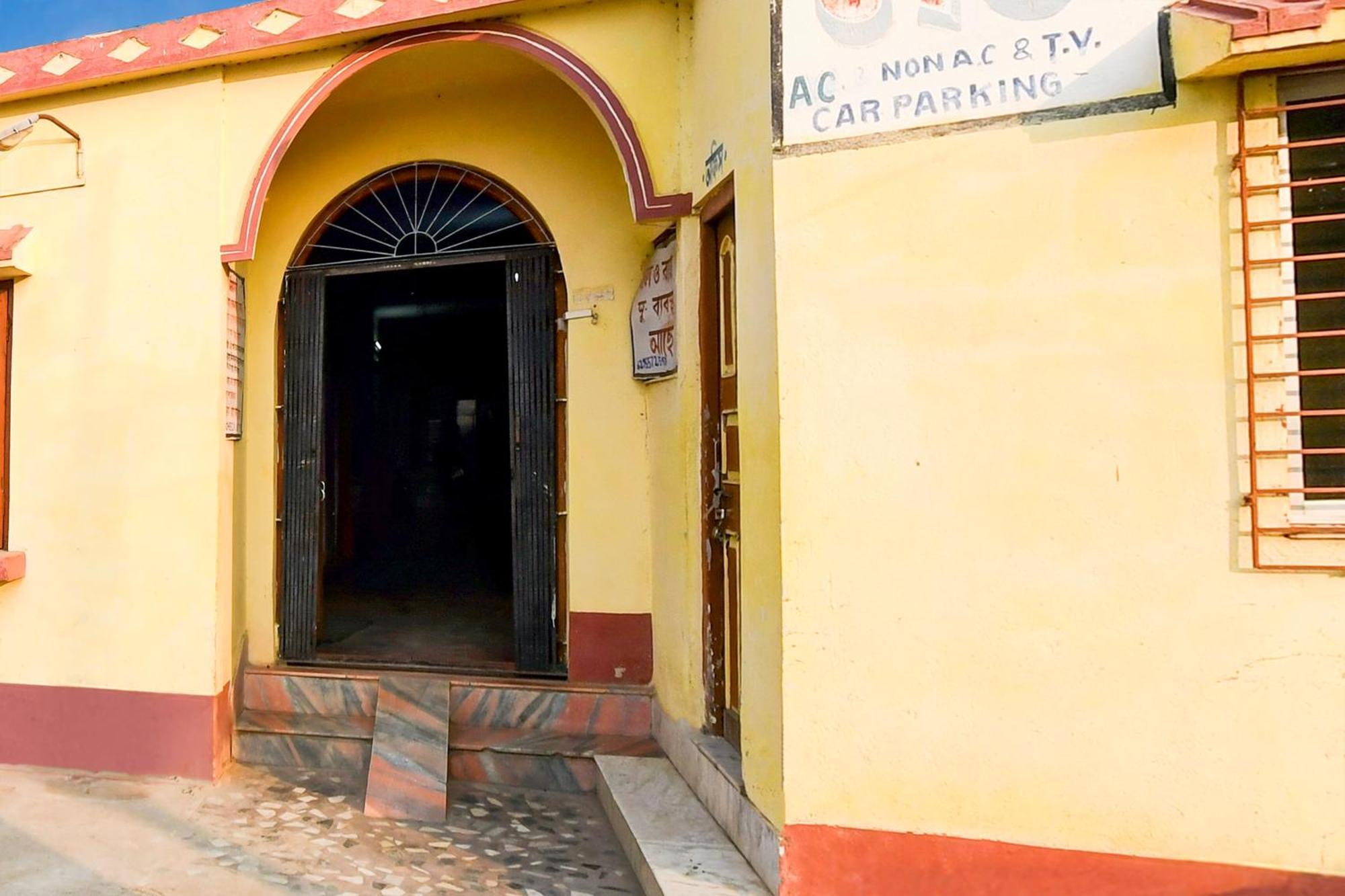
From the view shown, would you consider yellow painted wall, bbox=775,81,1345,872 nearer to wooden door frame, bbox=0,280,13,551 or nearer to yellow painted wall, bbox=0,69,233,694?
yellow painted wall, bbox=0,69,233,694

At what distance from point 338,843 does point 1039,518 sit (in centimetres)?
322

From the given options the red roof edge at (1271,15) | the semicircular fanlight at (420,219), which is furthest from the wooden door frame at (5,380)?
the red roof edge at (1271,15)

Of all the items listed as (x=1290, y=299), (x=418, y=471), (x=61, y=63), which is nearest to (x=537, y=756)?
(x=1290, y=299)

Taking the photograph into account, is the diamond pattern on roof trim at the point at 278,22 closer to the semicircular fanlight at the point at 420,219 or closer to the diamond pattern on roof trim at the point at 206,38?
the diamond pattern on roof trim at the point at 206,38

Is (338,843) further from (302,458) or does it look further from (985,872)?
(985,872)

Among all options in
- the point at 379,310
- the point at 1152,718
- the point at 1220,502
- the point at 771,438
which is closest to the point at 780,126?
the point at 771,438

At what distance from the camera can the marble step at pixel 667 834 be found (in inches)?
111

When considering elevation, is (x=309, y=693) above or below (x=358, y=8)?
below

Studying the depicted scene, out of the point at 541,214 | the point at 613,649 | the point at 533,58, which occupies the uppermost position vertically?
the point at 533,58

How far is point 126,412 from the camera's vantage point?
4.36m

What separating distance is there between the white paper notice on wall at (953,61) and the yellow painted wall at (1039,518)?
0.35ft

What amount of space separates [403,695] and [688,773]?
167 cm

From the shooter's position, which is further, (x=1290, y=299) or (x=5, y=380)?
(x=5, y=380)

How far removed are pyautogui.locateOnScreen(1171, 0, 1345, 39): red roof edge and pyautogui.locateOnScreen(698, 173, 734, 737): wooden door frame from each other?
1.84 metres
